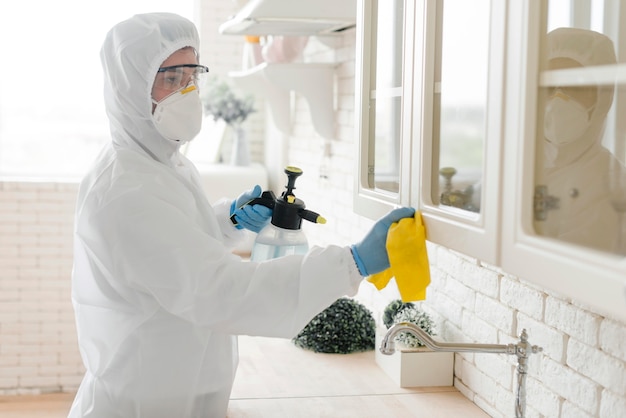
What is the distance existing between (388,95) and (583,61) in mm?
638

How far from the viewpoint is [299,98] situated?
3.68m

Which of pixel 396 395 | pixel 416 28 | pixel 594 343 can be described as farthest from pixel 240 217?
pixel 594 343

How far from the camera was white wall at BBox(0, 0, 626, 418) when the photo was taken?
4.76 feet

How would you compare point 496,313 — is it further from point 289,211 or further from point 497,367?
point 289,211

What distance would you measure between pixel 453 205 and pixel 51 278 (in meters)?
3.22

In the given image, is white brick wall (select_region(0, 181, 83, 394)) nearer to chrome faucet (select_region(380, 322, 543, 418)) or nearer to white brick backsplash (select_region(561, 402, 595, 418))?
chrome faucet (select_region(380, 322, 543, 418))

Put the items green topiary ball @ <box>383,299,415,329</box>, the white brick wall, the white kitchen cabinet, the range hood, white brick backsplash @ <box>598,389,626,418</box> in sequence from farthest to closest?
the white brick wall → the range hood → green topiary ball @ <box>383,299,415,329</box> → white brick backsplash @ <box>598,389,626,418</box> → the white kitchen cabinet

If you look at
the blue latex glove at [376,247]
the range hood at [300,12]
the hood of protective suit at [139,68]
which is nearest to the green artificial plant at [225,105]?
the range hood at [300,12]

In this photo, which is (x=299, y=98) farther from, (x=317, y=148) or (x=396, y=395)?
(x=396, y=395)

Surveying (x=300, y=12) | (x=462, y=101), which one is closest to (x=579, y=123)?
(x=462, y=101)

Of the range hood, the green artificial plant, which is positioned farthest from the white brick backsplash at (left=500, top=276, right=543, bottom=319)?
the green artificial plant

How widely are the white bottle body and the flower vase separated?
269 centimetres

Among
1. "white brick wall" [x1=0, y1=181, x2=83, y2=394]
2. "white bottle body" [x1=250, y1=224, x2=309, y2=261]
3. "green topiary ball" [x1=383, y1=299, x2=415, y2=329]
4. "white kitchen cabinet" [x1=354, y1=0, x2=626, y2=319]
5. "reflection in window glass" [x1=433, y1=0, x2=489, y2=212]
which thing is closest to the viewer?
"white kitchen cabinet" [x1=354, y1=0, x2=626, y2=319]

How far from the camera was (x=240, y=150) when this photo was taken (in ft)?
14.9
